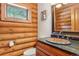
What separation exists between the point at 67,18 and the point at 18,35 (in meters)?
0.61

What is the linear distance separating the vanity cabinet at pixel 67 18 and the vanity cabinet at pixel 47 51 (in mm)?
326

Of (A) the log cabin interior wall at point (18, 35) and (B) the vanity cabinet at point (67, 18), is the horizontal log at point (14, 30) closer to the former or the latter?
(A) the log cabin interior wall at point (18, 35)

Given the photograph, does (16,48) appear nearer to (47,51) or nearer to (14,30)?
(14,30)

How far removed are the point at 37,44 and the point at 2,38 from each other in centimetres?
40

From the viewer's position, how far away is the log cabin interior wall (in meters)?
1.19

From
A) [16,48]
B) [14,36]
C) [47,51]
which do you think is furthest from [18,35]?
[47,51]

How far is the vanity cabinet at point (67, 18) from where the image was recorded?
125cm

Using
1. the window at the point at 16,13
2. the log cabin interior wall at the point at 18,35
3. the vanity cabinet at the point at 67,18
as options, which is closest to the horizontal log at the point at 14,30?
the log cabin interior wall at the point at 18,35

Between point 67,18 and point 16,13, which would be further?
point 67,18

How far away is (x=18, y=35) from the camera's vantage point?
125cm

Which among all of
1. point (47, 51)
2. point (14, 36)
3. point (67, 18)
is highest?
point (67, 18)

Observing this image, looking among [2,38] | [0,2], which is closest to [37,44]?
[2,38]

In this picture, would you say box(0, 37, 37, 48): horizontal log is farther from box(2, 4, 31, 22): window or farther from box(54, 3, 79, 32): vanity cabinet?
box(54, 3, 79, 32): vanity cabinet

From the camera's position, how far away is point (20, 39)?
1.27 metres
